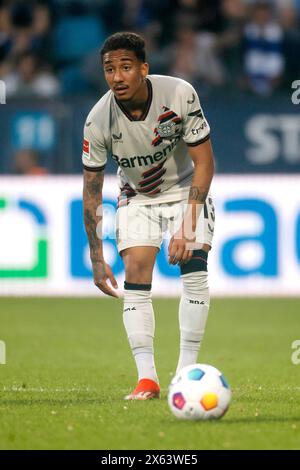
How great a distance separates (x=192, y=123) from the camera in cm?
691

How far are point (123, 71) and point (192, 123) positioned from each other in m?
0.51

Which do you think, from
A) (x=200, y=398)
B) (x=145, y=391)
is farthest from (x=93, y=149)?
(x=200, y=398)

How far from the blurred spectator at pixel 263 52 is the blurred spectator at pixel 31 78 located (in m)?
2.40

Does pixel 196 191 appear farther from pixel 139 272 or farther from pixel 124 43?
pixel 124 43

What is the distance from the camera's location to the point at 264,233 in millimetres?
13234

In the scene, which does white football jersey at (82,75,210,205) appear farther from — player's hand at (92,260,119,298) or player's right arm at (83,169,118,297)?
player's hand at (92,260,119,298)

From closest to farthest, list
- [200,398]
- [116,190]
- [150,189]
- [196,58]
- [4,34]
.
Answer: [200,398] < [150,189] < [116,190] < [196,58] < [4,34]

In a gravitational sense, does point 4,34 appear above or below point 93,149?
above

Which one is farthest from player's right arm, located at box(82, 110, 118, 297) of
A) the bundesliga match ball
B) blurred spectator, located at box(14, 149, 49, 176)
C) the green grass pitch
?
blurred spectator, located at box(14, 149, 49, 176)

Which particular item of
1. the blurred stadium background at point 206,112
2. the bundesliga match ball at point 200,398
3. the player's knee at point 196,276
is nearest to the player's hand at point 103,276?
the player's knee at point 196,276

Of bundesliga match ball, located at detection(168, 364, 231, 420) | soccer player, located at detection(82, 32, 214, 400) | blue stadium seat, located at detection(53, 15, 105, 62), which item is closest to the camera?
bundesliga match ball, located at detection(168, 364, 231, 420)

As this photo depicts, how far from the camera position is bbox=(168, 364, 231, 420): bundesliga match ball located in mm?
5938

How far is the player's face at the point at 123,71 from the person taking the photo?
6.67 meters

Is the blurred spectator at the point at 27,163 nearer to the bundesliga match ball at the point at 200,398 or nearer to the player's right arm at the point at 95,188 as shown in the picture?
the player's right arm at the point at 95,188
